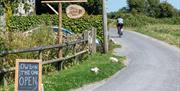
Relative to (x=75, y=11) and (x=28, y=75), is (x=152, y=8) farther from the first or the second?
(x=28, y=75)

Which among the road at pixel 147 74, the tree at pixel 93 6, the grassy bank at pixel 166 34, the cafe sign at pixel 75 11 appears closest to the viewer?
the road at pixel 147 74

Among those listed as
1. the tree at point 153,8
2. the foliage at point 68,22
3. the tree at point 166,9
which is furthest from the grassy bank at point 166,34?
the tree at point 153,8

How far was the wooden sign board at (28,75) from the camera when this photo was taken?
10.8m

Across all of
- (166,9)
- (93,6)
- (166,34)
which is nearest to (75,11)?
(166,34)

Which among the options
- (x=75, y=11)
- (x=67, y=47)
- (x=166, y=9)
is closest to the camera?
(x=67, y=47)

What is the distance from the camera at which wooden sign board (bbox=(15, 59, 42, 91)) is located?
10820 mm

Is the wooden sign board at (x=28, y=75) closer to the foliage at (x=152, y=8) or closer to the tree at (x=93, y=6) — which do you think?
the tree at (x=93, y=6)

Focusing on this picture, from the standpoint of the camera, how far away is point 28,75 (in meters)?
10.9

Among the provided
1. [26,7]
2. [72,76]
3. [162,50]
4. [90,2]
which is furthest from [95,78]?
[90,2]

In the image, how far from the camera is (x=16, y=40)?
1766 cm

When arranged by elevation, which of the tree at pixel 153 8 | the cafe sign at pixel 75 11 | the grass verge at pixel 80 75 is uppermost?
A: the cafe sign at pixel 75 11

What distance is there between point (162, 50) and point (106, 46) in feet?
17.4

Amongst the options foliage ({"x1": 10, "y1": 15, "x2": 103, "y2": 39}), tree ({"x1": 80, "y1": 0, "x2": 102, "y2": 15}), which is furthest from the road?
tree ({"x1": 80, "y1": 0, "x2": 102, "y2": 15})

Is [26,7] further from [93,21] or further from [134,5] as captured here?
[134,5]
